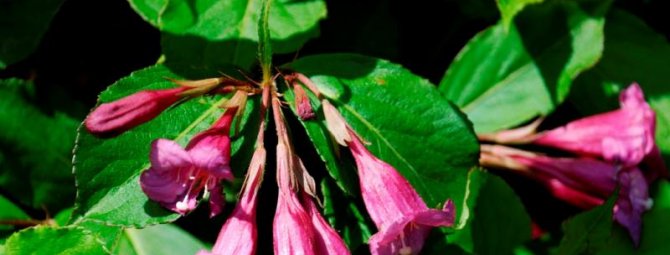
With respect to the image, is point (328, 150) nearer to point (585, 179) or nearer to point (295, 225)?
point (295, 225)

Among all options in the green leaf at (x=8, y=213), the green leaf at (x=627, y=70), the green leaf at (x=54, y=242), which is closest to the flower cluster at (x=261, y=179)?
the green leaf at (x=54, y=242)

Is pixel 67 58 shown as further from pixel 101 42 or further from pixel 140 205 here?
pixel 140 205

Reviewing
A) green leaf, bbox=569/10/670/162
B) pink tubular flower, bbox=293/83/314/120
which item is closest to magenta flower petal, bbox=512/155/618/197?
green leaf, bbox=569/10/670/162

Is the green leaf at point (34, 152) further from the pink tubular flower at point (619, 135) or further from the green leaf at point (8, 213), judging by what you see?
the pink tubular flower at point (619, 135)

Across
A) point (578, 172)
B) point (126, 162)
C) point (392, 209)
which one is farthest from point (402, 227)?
point (578, 172)

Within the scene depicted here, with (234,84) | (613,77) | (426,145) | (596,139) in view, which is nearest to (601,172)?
(596,139)

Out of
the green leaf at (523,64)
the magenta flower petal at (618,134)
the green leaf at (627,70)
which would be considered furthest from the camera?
the green leaf at (627,70)

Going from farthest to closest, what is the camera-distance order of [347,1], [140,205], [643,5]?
[643,5] → [347,1] → [140,205]
